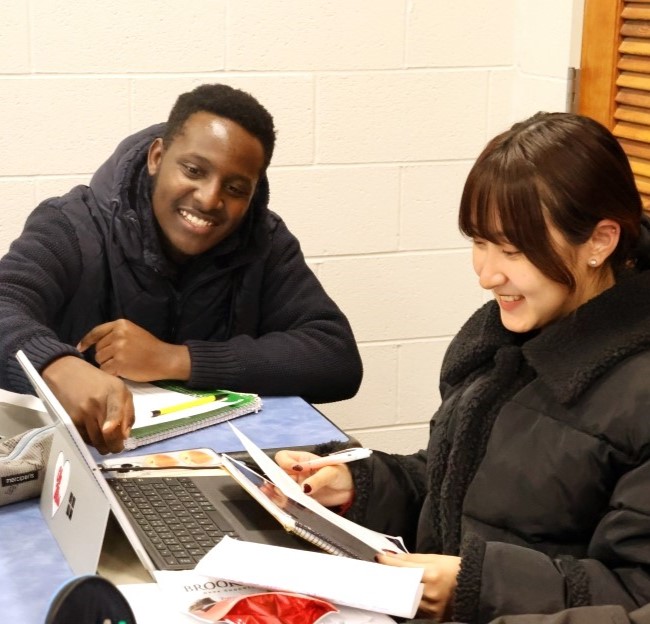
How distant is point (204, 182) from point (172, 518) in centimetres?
89

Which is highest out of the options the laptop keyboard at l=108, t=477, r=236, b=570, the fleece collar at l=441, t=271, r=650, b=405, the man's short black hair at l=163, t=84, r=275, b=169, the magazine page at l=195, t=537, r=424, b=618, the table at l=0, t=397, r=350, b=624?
the man's short black hair at l=163, t=84, r=275, b=169

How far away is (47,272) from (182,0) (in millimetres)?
1053

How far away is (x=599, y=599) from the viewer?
1.29 m

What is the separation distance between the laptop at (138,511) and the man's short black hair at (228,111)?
0.82 meters

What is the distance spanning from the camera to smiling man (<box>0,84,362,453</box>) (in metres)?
2.14

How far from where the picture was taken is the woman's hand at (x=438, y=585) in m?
1.31

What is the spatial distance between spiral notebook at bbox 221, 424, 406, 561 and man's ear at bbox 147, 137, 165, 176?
2.99 feet

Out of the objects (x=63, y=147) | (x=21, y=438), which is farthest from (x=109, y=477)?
(x=63, y=147)

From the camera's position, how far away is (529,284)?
4.88ft

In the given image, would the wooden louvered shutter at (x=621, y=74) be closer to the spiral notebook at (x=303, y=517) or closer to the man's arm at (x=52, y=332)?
the man's arm at (x=52, y=332)

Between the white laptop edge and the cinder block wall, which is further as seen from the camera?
the cinder block wall

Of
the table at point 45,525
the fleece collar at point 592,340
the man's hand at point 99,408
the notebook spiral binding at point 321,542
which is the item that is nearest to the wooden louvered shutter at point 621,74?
the table at point 45,525

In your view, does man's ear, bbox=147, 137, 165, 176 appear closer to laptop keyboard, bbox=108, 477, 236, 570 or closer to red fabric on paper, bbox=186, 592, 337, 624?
laptop keyboard, bbox=108, 477, 236, 570

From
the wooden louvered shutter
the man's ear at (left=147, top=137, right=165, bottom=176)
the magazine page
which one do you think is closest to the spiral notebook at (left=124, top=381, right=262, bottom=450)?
the man's ear at (left=147, top=137, right=165, bottom=176)
